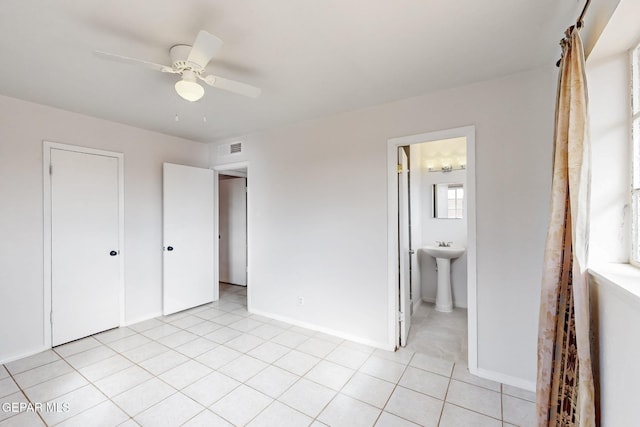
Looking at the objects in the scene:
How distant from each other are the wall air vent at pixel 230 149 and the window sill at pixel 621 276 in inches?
148

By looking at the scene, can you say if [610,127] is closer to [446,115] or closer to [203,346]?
[446,115]

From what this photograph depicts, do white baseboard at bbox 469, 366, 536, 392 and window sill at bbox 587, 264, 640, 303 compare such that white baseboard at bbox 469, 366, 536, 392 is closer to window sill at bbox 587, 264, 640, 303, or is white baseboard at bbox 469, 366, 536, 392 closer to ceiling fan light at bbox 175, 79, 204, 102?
window sill at bbox 587, 264, 640, 303

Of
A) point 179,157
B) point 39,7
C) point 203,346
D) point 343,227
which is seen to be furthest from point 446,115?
point 179,157

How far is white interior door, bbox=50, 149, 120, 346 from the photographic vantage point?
290 cm

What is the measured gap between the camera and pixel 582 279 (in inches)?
46.7

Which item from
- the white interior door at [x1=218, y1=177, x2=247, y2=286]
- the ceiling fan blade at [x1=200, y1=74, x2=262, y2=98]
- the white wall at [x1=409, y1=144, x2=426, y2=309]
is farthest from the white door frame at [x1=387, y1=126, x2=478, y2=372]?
the white interior door at [x1=218, y1=177, x2=247, y2=286]

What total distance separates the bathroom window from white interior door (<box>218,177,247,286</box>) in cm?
485

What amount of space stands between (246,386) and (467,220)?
2.27m

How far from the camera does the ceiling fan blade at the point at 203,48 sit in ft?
4.60

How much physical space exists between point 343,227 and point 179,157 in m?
2.65

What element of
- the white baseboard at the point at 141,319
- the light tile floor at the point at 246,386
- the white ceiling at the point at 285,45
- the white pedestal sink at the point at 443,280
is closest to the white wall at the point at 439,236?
the white pedestal sink at the point at 443,280

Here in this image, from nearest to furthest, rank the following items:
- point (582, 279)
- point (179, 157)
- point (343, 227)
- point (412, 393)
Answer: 1. point (582, 279)
2. point (412, 393)
3. point (343, 227)
4. point (179, 157)

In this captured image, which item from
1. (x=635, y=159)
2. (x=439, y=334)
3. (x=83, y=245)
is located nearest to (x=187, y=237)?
(x=83, y=245)

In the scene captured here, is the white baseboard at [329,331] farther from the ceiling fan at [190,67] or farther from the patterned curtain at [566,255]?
the ceiling fan at [190,67]
